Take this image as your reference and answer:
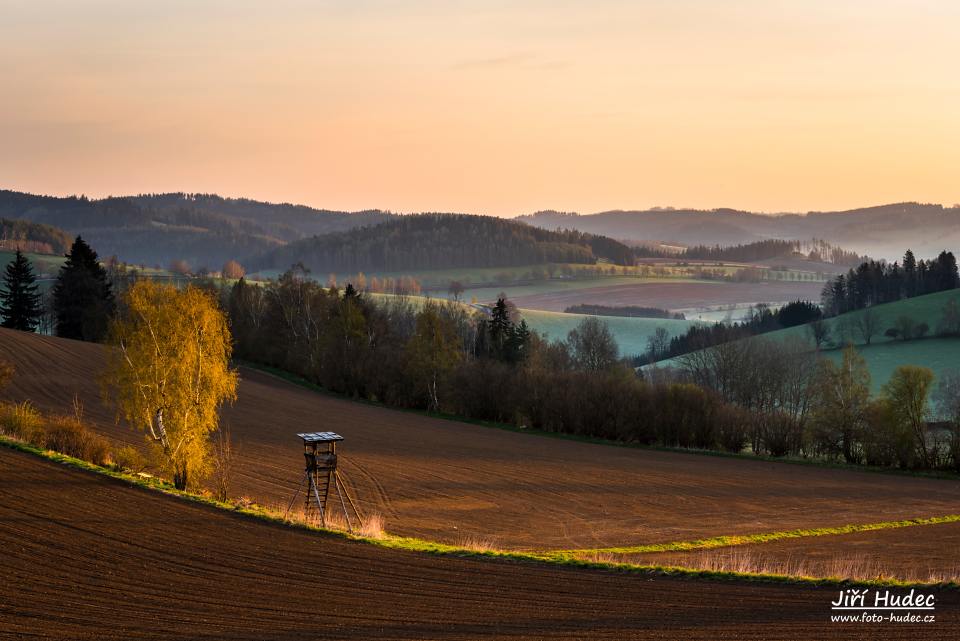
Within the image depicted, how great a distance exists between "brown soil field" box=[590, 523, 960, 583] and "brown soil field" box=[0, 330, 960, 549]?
9.42 ft

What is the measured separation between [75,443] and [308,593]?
16228mm

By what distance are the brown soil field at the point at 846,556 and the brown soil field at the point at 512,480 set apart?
2.87 m

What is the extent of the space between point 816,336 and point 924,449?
7039 cm

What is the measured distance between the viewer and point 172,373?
29156 mm

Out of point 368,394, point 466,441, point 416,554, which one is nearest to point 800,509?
point 466,441

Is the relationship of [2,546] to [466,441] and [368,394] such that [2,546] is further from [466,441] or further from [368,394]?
[368,394]

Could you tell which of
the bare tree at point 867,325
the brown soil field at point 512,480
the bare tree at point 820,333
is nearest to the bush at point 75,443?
the brown soil field at point 512,480

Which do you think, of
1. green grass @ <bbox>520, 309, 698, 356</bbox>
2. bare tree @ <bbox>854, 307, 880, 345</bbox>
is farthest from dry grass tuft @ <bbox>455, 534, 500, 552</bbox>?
green grass @ <bbox>520, 309, 698, 356</bbox>

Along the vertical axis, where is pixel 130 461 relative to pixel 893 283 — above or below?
below

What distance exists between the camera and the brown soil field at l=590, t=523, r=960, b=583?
81.8ft

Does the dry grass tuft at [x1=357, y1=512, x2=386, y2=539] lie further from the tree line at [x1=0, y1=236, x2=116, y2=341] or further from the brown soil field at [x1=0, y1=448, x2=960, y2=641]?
the tree line at [x1=0, y1=236, x2=116, y2=341]

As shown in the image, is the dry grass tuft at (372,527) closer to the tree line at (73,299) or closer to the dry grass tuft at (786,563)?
the dry grass tuft at (786,563)

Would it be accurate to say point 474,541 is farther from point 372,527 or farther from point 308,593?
point 308,593

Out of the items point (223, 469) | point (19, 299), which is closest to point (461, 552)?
point (223, 469)
